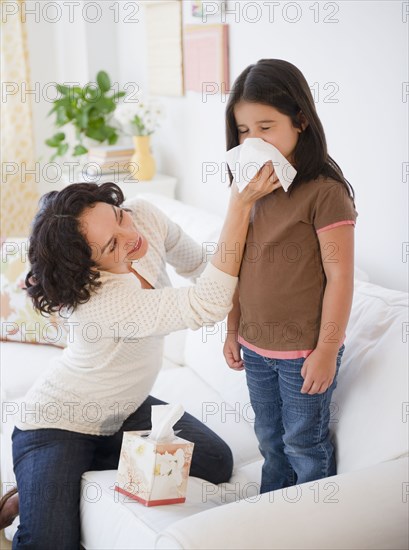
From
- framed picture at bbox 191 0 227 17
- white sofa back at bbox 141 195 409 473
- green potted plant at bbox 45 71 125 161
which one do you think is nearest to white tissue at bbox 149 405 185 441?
white sofa back at bbox 141 195 409 473

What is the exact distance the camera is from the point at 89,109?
11.4 feet

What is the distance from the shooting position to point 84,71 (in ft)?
12.6

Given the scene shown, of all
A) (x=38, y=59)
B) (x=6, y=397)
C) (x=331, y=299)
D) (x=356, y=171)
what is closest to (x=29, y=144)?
(x=38, y=59)

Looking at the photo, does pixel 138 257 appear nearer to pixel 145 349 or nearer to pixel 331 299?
pixel 145 349

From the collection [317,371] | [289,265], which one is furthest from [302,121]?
[317,371]

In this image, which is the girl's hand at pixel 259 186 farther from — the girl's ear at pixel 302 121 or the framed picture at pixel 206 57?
the framed picture at pixel 206 57

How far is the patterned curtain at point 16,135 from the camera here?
12.7 feet

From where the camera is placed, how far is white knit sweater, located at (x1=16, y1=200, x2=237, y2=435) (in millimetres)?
1603

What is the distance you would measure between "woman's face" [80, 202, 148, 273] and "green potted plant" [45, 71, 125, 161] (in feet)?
6.32

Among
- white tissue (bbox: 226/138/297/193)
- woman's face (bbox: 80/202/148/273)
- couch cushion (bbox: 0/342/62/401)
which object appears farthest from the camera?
couch cushion (bbox: 0/342/62/401)

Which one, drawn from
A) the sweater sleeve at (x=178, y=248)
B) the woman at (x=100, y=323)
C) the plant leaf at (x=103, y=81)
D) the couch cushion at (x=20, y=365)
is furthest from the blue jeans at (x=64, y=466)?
the plant leaf at (x=103, y=81)

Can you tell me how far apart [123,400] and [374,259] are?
0.88m

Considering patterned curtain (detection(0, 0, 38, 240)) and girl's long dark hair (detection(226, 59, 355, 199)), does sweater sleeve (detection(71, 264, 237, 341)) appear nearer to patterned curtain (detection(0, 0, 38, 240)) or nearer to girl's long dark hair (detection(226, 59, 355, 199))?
girl's long dark hair (detection(226, 59, 355, 199))

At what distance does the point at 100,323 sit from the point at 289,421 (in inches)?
19.7
